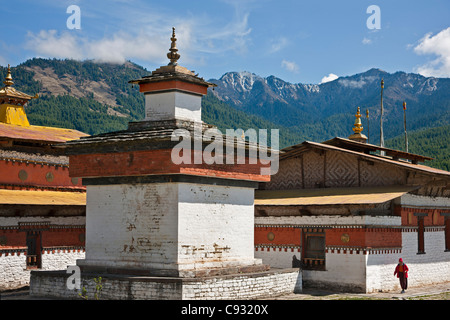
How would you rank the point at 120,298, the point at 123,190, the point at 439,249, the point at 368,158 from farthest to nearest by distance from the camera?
the point at 439,249, the point at 368,158, the point at 123,190, the point at 120,298

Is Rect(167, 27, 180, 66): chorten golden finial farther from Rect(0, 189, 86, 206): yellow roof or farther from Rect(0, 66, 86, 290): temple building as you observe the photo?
Rect(0, 189, 86, 206): yellow roof

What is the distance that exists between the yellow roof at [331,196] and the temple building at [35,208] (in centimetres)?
807

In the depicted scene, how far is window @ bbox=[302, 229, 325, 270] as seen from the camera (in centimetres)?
2425

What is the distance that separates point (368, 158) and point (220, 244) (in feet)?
29.6

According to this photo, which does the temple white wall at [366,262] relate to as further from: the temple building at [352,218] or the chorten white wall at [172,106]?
the chorten white wall at [172,106]

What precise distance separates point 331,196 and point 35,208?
1189 centimetres

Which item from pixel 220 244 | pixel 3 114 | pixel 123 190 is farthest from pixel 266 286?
pixel 3 114

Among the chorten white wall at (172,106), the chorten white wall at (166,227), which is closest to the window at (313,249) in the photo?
the chorten white wall at (166,227)

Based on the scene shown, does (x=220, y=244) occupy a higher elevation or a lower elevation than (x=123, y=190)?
lower

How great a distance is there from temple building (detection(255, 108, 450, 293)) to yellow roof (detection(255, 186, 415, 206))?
4 centimetres

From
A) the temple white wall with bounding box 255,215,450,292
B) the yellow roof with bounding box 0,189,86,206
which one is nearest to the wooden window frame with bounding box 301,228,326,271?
the temple white wall with bounding box 255,215,450,292

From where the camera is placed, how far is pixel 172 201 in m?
18.8

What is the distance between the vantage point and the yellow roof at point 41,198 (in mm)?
23875
